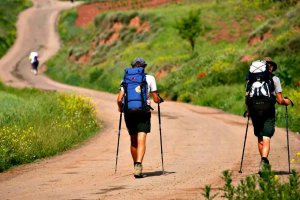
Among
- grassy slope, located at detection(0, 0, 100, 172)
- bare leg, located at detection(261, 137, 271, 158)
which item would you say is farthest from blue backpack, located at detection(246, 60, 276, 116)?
grassy slope, located at detection(0, 0, 100, 172)

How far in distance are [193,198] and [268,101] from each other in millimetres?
3008

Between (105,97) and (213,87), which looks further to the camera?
(105,97)

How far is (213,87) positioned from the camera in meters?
33.1

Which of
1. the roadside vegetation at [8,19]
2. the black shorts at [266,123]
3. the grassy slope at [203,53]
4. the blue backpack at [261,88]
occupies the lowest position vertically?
the black shorts at [266,123]

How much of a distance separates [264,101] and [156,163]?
341cm

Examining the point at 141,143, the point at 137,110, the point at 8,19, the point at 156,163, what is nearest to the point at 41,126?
the point at 156,163

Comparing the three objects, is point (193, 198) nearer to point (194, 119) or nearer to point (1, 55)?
point (194, 119)

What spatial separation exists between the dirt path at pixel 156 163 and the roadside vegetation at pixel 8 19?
4634cm

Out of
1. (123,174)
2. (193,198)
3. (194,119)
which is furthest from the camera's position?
(194,119)

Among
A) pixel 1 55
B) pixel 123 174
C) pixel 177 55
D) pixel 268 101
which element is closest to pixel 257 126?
pixel 268 101

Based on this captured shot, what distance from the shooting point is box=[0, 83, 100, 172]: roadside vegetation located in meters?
15.1

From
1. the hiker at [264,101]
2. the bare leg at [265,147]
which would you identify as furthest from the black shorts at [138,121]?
the bare leg at [265,147]

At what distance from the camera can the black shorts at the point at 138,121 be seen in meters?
12.0

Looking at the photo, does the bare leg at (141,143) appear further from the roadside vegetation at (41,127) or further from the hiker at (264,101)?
the roadside vegetation at (41,127)
